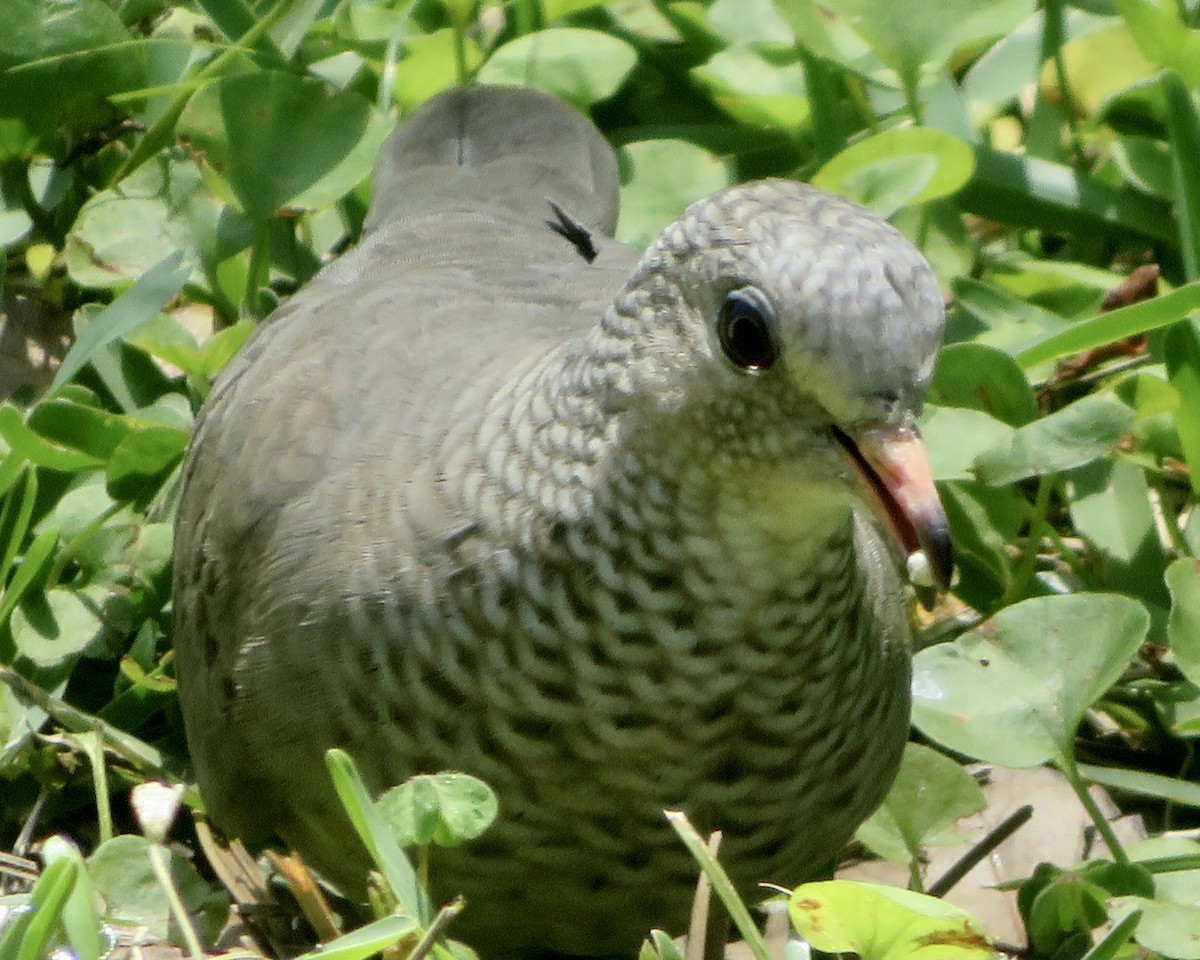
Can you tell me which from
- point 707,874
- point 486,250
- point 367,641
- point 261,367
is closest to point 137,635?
point 261,367

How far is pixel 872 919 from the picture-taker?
1903mm

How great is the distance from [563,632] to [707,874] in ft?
0.93

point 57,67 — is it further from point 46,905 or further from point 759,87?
point 46,905

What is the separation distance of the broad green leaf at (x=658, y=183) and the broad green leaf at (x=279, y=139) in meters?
0.51

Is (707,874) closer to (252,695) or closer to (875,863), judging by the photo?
(252,695)

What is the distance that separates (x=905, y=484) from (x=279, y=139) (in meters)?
1.59

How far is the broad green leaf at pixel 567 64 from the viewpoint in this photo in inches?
139

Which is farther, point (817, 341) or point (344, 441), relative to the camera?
point (344, 441)

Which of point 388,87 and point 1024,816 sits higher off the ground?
point 388,87

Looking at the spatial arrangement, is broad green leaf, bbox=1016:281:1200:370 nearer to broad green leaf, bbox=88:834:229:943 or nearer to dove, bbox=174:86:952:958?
dove, bbox=174:86:952:958

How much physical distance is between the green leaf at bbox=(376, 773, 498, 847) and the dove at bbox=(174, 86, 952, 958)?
5.2 inches

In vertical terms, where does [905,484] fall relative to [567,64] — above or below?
above

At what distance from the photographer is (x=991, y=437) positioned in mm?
2844

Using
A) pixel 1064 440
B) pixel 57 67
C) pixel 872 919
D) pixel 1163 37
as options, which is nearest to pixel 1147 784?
pixel 1064 440
